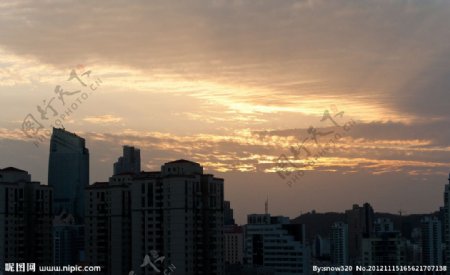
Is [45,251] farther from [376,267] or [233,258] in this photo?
[233,258]

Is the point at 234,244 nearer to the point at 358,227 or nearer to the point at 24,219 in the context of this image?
the point at 358,227

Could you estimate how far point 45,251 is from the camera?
99.1m

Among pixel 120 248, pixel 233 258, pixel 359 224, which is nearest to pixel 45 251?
pixel 120 248

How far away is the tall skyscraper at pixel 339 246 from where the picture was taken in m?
158

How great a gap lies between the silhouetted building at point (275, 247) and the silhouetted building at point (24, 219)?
46.2 m

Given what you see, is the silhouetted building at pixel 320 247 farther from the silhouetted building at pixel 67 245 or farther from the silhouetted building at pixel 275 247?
the silhouetted building at pixel 67 245

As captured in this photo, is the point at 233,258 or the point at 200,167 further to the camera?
the point at 233,258

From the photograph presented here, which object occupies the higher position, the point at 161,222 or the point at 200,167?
the point at 200,167

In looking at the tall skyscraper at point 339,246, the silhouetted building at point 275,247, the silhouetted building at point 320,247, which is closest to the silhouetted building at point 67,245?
the silhouetted building at point 275,247

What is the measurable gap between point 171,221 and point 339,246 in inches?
3234

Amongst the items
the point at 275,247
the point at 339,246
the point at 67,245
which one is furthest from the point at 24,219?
the point at 339,246

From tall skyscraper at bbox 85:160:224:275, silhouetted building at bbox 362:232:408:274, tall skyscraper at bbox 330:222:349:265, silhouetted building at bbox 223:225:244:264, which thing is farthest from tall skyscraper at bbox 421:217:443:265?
tall skyscraper at bbox 85:160:224:275

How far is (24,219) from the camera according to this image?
97.7 meters

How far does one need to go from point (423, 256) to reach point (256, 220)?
3392cm
